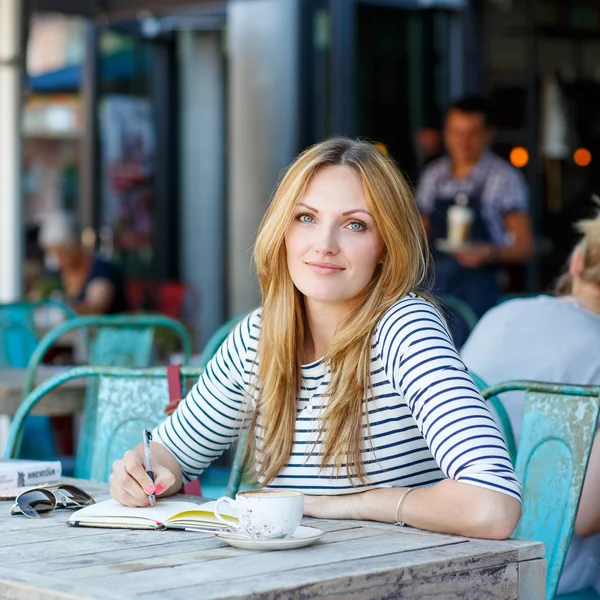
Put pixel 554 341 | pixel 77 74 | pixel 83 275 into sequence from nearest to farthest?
pixel 554 341
pixel 83 275
pixel 77 74

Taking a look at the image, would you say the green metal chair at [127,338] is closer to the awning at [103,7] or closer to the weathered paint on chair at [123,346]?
the weathered paint on chair at [123,346]

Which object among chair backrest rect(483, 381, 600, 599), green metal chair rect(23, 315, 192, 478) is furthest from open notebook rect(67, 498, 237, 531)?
green metal chair rect(23, 315, 192, 478)

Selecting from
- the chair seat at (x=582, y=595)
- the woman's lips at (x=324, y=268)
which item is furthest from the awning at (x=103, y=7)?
the chair seat at (x=582, y=595)

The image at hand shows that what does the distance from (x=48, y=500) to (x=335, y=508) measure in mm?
450

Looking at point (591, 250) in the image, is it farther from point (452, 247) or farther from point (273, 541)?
point (452, 247)

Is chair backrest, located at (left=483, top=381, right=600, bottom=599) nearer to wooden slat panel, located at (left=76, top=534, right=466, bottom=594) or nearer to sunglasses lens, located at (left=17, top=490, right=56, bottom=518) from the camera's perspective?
wooden slat panel, located at (left=76, top=534, right=466, bottom=594)

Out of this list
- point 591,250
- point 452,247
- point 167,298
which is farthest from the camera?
point 167,298

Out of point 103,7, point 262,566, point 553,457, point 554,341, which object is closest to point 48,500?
point 262,566

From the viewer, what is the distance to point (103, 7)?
6094mm

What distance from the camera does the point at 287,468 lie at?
2.05m

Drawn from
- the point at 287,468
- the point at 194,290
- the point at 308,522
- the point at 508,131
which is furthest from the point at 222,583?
the point at 194,290

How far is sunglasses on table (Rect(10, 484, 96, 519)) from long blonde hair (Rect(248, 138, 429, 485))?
328 millimetres

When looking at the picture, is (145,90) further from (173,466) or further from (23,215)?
(173,466)

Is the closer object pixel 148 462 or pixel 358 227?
pixel 148 462
